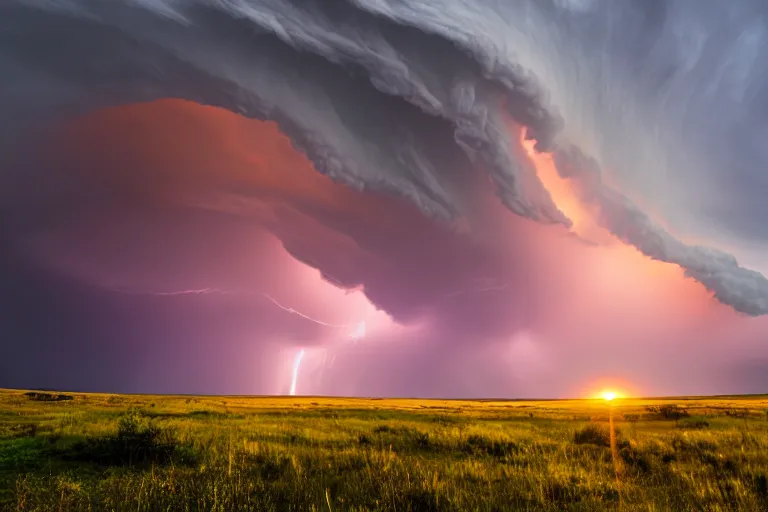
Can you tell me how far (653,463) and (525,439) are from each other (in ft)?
18.3

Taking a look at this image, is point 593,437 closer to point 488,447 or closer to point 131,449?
point 488,447

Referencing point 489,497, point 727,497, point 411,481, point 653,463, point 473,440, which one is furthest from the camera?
point 473,440

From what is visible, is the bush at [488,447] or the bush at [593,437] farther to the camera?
the bush at [593,437]

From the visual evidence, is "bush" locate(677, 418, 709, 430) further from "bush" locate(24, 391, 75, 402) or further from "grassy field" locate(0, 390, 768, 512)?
"bush" locate(24, 391, 75, 402)

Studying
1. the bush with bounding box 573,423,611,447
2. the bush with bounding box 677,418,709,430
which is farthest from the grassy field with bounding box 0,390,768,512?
the bush with bounding box 677,418,709,430

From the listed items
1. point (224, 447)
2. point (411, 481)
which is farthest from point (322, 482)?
point (224, 447)

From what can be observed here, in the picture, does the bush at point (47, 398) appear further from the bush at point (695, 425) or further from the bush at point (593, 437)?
the bush at point (695, 425)

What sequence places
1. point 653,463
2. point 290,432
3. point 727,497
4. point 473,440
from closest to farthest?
point 727,497 < point 653,463 < point 473,440 < point 290,432

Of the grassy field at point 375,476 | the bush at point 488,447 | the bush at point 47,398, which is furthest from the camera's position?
the bush at point 47,398

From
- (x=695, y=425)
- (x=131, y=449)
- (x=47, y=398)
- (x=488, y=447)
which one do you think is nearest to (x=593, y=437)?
(x=488, y=447)

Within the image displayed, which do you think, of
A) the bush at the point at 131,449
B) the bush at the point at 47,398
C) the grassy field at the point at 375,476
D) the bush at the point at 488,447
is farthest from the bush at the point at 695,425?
the bush at the point at 47,398

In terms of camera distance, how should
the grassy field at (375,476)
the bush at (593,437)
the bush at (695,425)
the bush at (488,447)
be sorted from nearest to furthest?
the grassy field at (375,476)
the bush at (488,447)
the bush at (593,437)
the bush at (695,425)

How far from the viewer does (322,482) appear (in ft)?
25.9

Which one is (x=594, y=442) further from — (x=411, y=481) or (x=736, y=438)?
(x=411, y=481)
